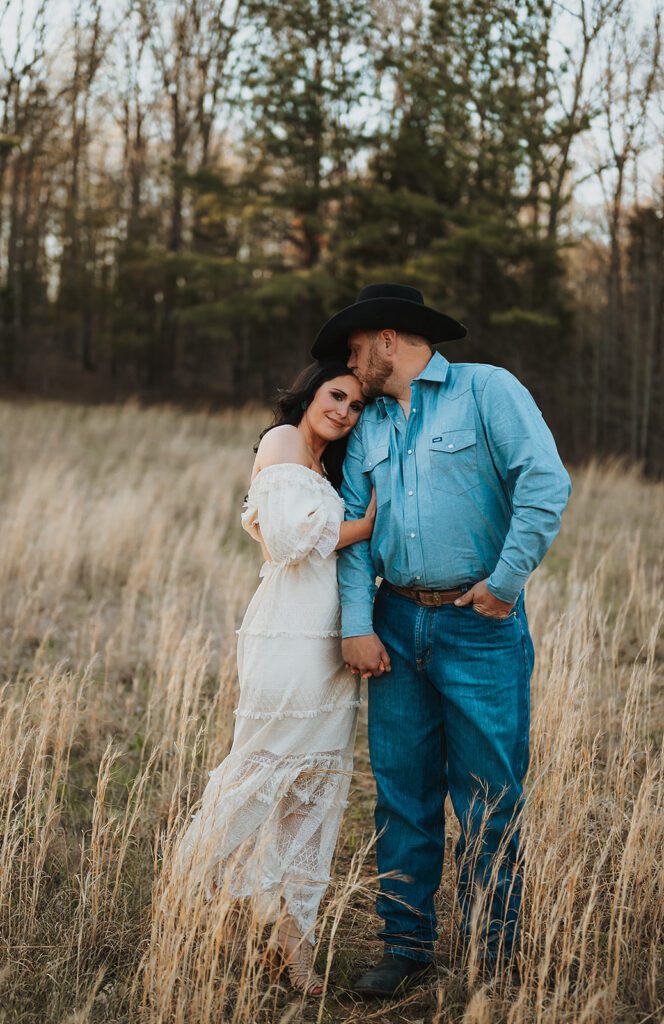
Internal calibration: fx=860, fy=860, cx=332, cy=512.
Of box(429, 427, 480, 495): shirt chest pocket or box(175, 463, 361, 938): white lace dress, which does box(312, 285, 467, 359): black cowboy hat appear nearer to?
box(429, 427, 480, 495): shirt chest pocket

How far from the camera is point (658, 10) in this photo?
45.0 ft

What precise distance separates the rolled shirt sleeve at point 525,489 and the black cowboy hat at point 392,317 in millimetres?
401

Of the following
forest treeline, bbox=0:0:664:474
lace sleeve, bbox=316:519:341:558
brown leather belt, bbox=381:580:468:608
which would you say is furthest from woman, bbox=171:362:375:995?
forest treeline, bbox=0:0:664:474

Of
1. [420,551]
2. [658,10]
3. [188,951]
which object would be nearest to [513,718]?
[420,551]

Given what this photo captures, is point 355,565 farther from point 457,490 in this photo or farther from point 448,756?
point 448,756

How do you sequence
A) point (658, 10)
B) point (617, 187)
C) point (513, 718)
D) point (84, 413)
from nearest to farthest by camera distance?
point (513, 718) → point (658, 10) → point (617, 187) → point (84, 413)

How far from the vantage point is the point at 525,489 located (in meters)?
2.64

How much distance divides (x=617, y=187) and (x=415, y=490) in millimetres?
15656

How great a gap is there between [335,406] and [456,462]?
51 centimetres

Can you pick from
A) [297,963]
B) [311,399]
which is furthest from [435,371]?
[297,963]

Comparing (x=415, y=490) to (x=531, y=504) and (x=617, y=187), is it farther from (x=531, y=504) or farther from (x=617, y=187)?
(x=617, y=187)

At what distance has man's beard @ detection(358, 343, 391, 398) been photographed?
119 inches

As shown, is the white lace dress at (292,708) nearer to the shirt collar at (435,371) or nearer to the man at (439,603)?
the man at (439,603)

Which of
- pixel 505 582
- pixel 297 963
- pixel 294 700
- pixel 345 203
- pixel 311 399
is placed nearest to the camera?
pixel 505 582
